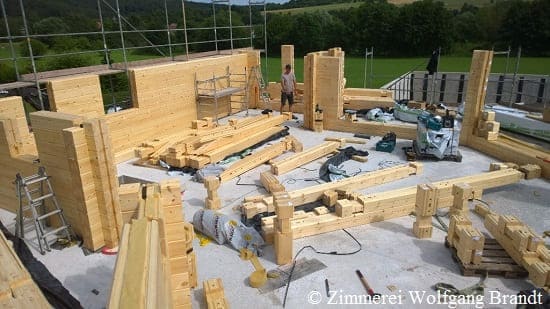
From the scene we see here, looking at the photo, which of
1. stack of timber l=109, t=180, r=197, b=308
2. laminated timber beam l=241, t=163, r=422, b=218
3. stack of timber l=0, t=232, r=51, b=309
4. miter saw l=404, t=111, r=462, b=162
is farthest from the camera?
miter saw l=404, t=111, r=462, b=162

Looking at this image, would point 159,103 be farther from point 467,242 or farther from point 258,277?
point 467,242

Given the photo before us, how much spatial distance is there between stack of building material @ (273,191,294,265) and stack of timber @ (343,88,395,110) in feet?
34.9

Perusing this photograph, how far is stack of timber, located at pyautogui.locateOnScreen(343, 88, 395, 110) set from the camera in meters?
15.3

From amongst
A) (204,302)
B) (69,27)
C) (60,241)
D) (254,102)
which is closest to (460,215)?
(204,302)

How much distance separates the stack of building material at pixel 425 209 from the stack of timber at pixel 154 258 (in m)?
3.72

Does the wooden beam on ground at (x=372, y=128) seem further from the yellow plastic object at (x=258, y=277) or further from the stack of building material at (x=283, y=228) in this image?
the yellow plastic object at (x=258, y=277)

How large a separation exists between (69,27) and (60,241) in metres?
26.3

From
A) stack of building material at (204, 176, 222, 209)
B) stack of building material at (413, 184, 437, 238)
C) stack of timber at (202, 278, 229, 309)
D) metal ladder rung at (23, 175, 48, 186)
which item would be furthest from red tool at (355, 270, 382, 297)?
metal ladder rung at (23, 175, 48, 186)

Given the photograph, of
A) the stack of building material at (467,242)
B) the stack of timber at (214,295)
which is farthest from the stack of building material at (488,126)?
the stack of timber at (214,295)

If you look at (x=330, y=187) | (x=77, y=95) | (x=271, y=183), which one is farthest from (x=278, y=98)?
(x=330, y=187)

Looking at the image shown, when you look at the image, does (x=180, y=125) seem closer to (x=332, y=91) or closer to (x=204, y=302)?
(x=332, y=91)

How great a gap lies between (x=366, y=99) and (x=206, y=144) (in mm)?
7871

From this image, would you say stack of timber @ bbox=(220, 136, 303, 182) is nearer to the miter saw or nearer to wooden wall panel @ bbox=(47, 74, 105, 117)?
the miter saw

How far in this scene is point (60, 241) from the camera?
21.0 ft
